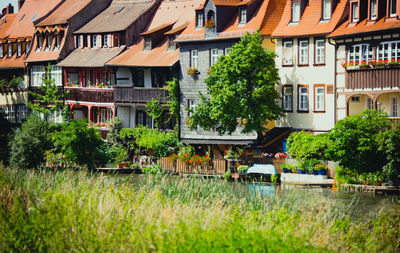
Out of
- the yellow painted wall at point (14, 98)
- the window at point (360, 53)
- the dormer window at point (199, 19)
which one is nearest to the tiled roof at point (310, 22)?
the window at point (360, 53)

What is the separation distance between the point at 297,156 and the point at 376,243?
1936 cm

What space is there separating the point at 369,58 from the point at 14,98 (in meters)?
37.5

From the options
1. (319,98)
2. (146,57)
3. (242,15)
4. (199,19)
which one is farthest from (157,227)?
(146,57)

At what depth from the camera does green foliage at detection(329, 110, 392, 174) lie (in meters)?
34.3

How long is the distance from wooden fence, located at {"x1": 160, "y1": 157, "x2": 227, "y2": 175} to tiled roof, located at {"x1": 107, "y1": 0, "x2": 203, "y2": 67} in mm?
7302

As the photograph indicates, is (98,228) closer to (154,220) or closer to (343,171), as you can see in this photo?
(154,220)

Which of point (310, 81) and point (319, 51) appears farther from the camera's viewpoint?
point (310, 81)

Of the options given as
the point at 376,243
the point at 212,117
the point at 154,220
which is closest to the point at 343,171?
the point at 212,117

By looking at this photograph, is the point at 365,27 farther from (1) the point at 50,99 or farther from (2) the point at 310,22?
(1) the point at 50,99

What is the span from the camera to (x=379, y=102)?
3888cm

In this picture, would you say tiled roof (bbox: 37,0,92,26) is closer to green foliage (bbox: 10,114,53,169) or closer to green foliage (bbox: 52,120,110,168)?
green foliage (bbox: 10,114,53,169)

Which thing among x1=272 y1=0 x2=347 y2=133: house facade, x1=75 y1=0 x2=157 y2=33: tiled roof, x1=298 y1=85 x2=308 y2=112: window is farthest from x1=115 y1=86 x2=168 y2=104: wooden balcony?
x1=298 y1=85 x2=308 y2=112: window

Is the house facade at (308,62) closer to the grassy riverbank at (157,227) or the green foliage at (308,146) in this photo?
the green foliage at (308,146)

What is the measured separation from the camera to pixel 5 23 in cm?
7219
